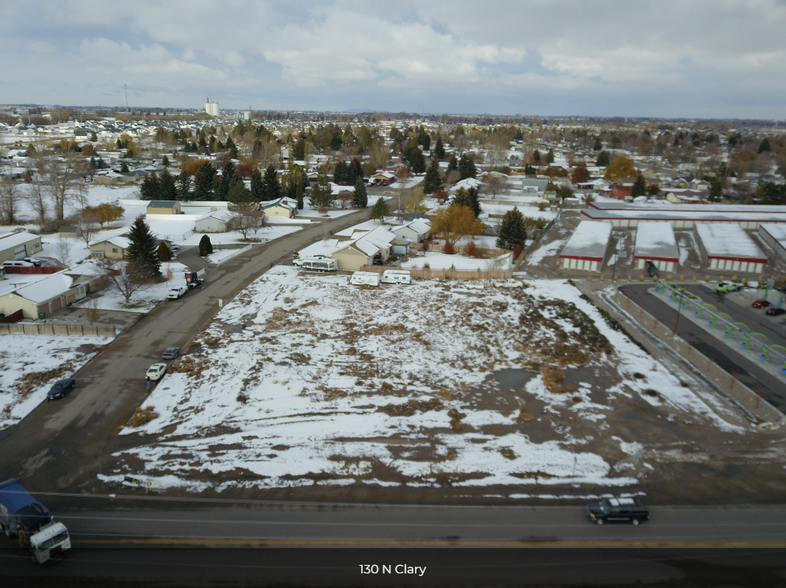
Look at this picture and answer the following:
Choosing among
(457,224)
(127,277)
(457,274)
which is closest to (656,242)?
(457,224)

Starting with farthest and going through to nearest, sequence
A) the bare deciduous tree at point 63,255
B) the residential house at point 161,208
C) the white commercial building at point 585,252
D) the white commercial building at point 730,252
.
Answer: the residential house at point 161,208 → the white commercial building at point 585,252 → the white commercial building at point 730,252 → the bare deciduous tree at point 63,255

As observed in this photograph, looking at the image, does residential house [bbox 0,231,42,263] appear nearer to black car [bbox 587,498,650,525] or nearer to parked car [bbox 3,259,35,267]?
parked car [bbox 3,259,35,267]

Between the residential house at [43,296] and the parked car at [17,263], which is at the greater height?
the parked car at [17,263]

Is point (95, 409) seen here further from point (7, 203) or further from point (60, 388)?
point (7, 203)

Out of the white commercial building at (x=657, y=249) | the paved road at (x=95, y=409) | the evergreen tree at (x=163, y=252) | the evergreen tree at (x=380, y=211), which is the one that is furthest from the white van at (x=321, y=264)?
the white commercial building at (x=657, y=249)

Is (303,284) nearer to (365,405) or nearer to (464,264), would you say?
(464,264)

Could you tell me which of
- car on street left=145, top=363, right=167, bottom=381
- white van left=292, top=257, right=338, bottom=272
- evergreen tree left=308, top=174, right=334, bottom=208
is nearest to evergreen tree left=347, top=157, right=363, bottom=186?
evergreen tree left=308, top=174, right=334, bottom=208

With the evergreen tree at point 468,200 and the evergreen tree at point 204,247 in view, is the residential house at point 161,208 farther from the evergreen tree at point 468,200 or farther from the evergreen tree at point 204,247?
the evergreen tree at point 468,200
